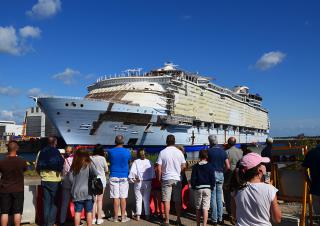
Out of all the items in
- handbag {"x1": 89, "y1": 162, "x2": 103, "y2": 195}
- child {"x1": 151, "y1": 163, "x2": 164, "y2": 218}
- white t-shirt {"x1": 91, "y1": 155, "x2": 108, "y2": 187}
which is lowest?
child {"x1": 151, "y1": 163, "x2": 164, "y2": 218}

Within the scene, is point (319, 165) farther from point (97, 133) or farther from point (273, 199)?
point (97, 133)

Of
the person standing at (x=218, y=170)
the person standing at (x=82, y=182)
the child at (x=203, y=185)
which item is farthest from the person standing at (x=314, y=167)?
the person standing at (x=82, y=182)

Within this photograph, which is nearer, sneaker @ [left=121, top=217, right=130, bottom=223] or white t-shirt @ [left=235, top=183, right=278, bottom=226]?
white t-shirt @ [left=235, top=183, right=278, bottom=226]

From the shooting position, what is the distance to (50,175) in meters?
6.67

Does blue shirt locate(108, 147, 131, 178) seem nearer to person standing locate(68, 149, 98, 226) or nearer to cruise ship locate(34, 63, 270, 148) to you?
person standing locate(68, 149, 98, 226)

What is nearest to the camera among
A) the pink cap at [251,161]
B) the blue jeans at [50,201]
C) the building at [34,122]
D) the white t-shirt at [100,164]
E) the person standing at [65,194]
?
the pink cap at [251,161]

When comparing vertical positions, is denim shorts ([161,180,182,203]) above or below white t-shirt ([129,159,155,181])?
below

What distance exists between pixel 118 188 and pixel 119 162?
543 mm

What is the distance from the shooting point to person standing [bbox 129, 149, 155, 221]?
25.1ft

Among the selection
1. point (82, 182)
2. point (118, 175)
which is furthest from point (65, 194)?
point (118, 175)

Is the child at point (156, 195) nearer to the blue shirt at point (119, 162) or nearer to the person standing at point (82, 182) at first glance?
the blue shirt at point (119, 162)

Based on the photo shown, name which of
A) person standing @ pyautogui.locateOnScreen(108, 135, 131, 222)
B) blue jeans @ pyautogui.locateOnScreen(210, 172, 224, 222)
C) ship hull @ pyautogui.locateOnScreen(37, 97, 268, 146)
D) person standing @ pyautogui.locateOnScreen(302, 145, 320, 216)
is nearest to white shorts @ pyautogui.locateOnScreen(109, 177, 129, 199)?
person standing @ pyautogui.locateOnScreen(108, 135, 131, 222)

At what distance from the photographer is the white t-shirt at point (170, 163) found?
7109 mm

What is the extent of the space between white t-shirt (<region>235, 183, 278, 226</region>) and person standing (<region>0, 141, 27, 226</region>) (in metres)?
4.08
